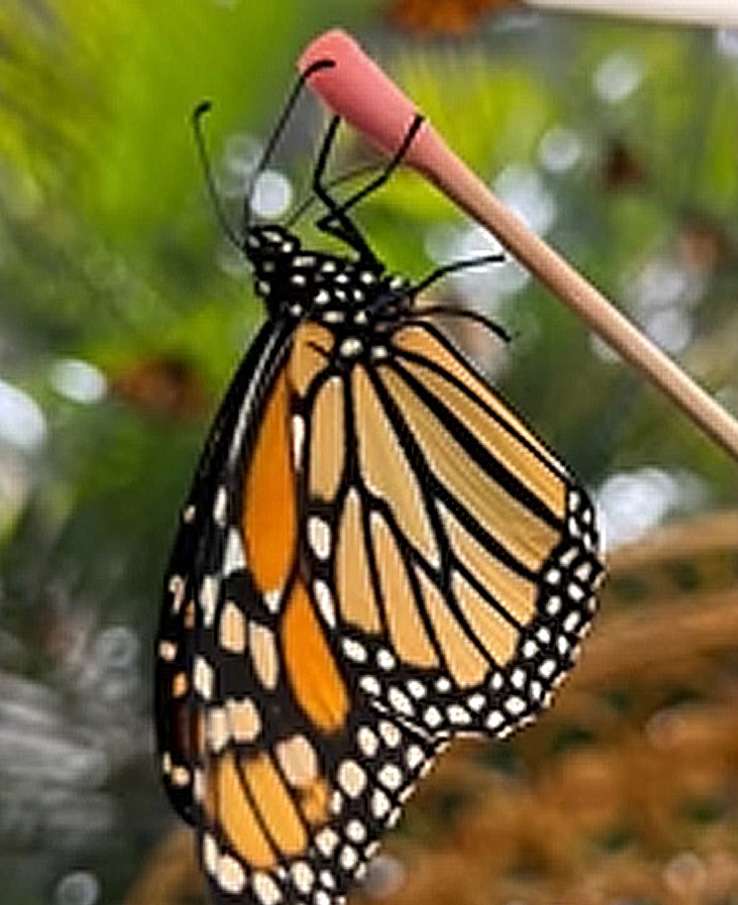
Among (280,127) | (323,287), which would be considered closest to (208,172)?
(280,127)

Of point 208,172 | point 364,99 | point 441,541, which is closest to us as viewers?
point 364,99

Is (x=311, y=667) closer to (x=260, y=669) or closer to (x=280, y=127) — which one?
(x=260, y=669)

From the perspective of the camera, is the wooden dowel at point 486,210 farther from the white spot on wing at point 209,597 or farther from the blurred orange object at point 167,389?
the blurred orange object at point 167,389

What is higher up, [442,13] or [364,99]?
[442,13]

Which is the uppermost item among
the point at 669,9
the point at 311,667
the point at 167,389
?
the point at 167,389

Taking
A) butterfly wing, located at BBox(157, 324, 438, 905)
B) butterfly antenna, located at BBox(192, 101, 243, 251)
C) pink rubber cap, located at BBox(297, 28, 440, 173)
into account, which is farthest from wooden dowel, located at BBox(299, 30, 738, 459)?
butterfly antenna, located at BBox(192, 101, 243, 251)

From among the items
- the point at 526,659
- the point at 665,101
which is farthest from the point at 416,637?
the point at 665,101

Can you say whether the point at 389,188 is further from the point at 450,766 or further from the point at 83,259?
the point at 450,766
